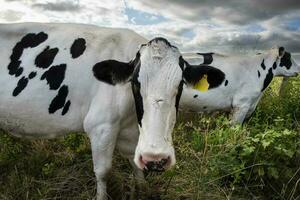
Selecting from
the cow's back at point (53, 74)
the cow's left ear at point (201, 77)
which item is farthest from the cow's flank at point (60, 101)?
the cow's left ear at point (201, 77)

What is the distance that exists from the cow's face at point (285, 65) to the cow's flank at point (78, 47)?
7.35 metres

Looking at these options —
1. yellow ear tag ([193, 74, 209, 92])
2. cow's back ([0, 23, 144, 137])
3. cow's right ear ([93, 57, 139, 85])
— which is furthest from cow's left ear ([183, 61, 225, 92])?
cow's back ([0, 23, 144, 137])

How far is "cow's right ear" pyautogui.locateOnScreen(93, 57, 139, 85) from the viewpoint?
461 cm

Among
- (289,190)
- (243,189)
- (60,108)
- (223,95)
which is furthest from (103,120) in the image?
(223,95)

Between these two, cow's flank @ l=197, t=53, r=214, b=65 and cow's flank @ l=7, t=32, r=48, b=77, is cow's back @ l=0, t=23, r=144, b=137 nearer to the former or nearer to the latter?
cow's flank @ l=7, t=32, r=48, b=77

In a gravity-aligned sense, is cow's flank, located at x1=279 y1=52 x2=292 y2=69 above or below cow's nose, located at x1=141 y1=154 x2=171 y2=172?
below

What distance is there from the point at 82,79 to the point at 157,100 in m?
1.68

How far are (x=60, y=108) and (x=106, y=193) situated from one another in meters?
1.17

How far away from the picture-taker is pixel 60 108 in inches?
220

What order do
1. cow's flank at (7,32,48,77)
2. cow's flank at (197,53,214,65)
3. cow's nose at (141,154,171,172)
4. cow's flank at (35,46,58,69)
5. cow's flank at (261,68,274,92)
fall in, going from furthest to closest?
1. cow's flank at (261,68,274,92)
2. cow's flank at (197,53,214,65)
3. cow's flank at (7,32,48,77)
4. cow's flank at (35,46,58,69)
5. cow's nose at (141,154,171,172)

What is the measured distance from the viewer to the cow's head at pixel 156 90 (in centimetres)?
396

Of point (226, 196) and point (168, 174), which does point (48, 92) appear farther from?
point (226, 196)

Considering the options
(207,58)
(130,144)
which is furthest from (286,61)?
(130,144)

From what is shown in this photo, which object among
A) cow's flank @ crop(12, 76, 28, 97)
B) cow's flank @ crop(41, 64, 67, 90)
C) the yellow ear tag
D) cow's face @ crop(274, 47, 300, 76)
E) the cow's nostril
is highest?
the yellow ear tag
